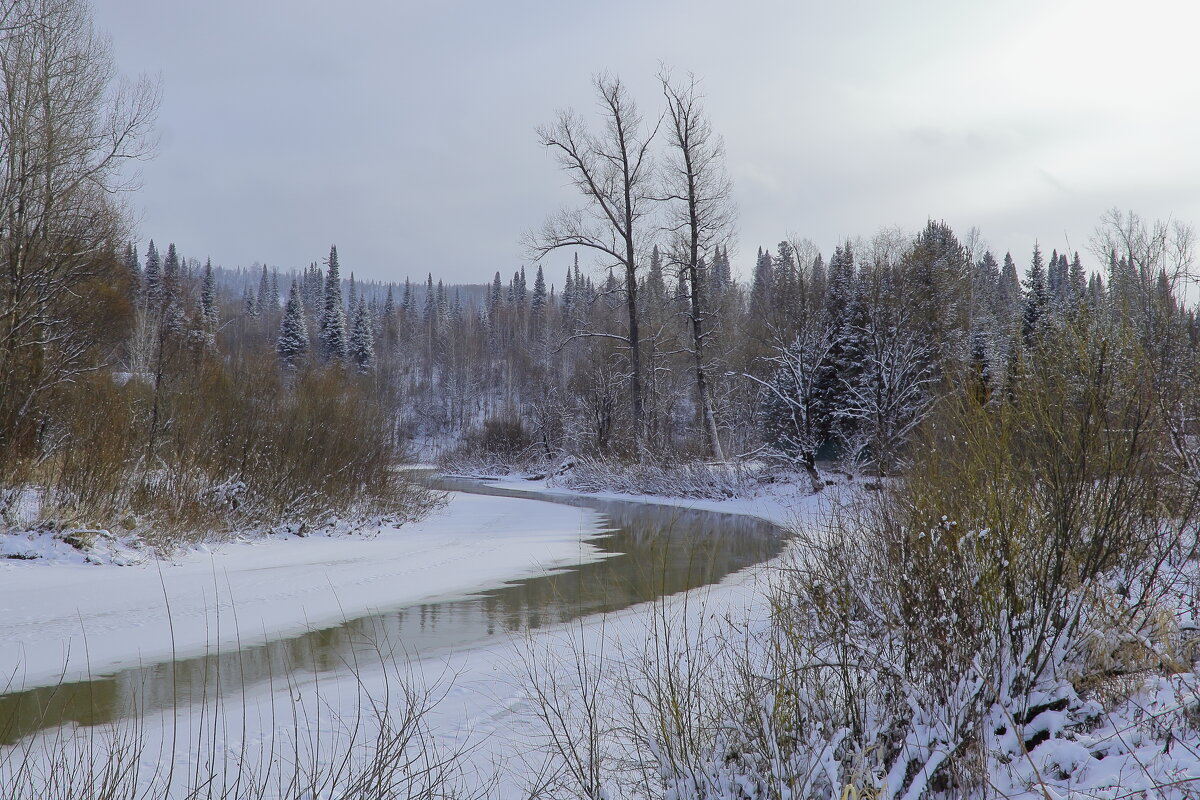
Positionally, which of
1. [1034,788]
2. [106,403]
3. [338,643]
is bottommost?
[338,643]

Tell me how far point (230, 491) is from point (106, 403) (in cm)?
232

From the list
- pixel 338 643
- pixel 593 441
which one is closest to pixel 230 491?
pixel 338 643

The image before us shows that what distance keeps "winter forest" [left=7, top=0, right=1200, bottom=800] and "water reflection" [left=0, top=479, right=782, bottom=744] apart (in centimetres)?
7

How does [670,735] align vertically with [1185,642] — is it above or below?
below

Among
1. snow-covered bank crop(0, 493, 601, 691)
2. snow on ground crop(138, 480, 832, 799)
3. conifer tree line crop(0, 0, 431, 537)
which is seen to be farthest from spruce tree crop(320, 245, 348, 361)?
snow on ground crop(138, 480, 832, 799)

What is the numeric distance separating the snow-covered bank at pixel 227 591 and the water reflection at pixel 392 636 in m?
0.28

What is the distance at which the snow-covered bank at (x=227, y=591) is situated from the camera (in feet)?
20.3

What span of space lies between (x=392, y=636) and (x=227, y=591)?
277cm

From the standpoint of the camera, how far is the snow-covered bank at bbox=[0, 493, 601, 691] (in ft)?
20.3

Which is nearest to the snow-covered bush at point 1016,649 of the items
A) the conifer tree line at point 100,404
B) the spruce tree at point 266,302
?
the conifer tree line at point 100,404

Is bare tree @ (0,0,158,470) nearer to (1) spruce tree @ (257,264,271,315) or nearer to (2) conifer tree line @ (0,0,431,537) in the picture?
(2) conifer tree line @ (0,0,431,537)

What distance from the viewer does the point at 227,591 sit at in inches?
336

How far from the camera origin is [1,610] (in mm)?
6902

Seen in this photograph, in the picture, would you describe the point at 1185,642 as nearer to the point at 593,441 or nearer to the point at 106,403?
the point at 106,403
